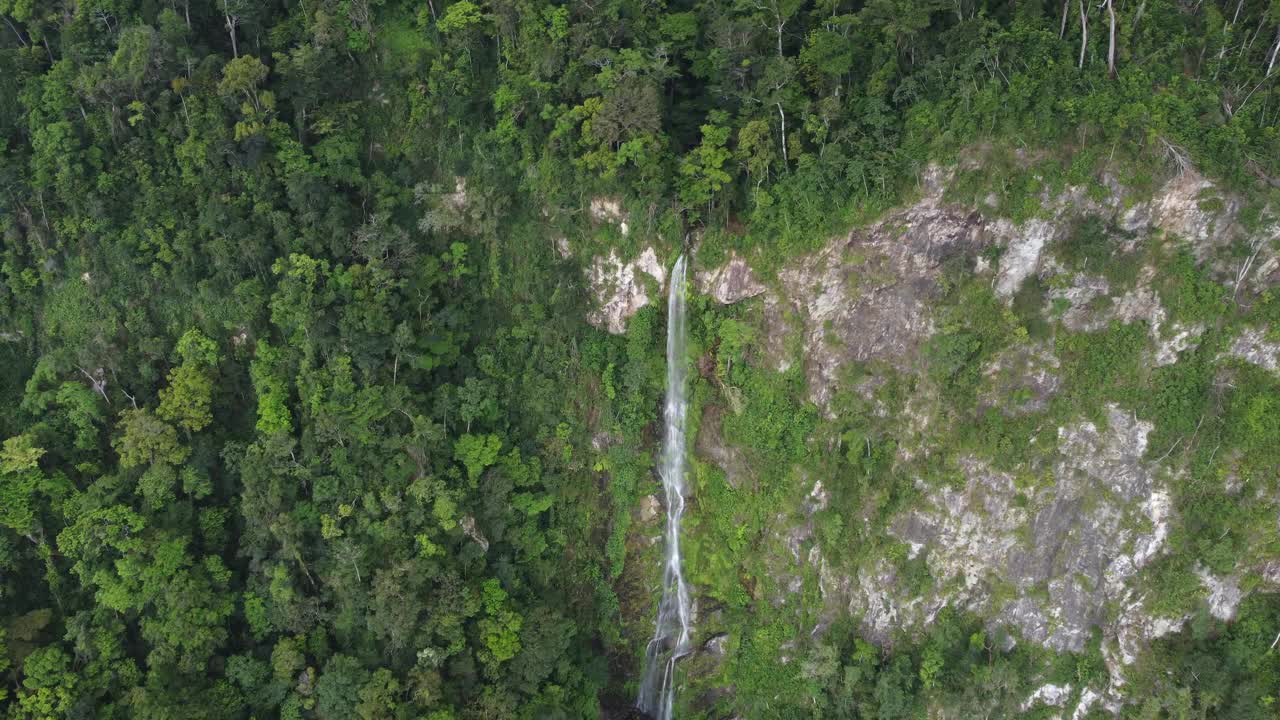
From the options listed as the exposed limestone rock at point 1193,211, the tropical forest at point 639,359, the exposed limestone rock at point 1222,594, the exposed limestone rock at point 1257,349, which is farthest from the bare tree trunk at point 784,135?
the exposed limestone rock at point 1222,594

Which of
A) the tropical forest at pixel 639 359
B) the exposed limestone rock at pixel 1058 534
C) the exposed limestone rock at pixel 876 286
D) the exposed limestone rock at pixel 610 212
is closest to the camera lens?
the tropical forest at pixel 639 359

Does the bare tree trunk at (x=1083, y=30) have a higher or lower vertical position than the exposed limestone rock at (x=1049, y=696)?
higher

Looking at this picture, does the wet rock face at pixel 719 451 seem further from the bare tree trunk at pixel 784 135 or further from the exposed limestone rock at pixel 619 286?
the bare tree trunk at pixel 784 135

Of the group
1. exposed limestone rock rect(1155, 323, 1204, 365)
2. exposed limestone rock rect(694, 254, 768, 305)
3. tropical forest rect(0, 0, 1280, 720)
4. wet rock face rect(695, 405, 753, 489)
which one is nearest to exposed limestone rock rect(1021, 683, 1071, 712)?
tropical forest rect(0, 0, 1280, 720)

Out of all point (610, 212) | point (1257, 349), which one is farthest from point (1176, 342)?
point (610, 212)

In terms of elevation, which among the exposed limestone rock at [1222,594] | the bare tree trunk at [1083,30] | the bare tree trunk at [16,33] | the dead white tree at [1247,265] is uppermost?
the bare tree trunk at [16,33]

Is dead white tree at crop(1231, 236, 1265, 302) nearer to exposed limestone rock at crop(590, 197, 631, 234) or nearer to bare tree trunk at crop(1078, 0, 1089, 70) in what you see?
bare tree trunk at crop(1078, 0, 1089, 70)

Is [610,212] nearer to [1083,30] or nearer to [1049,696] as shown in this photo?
[1083,30]
